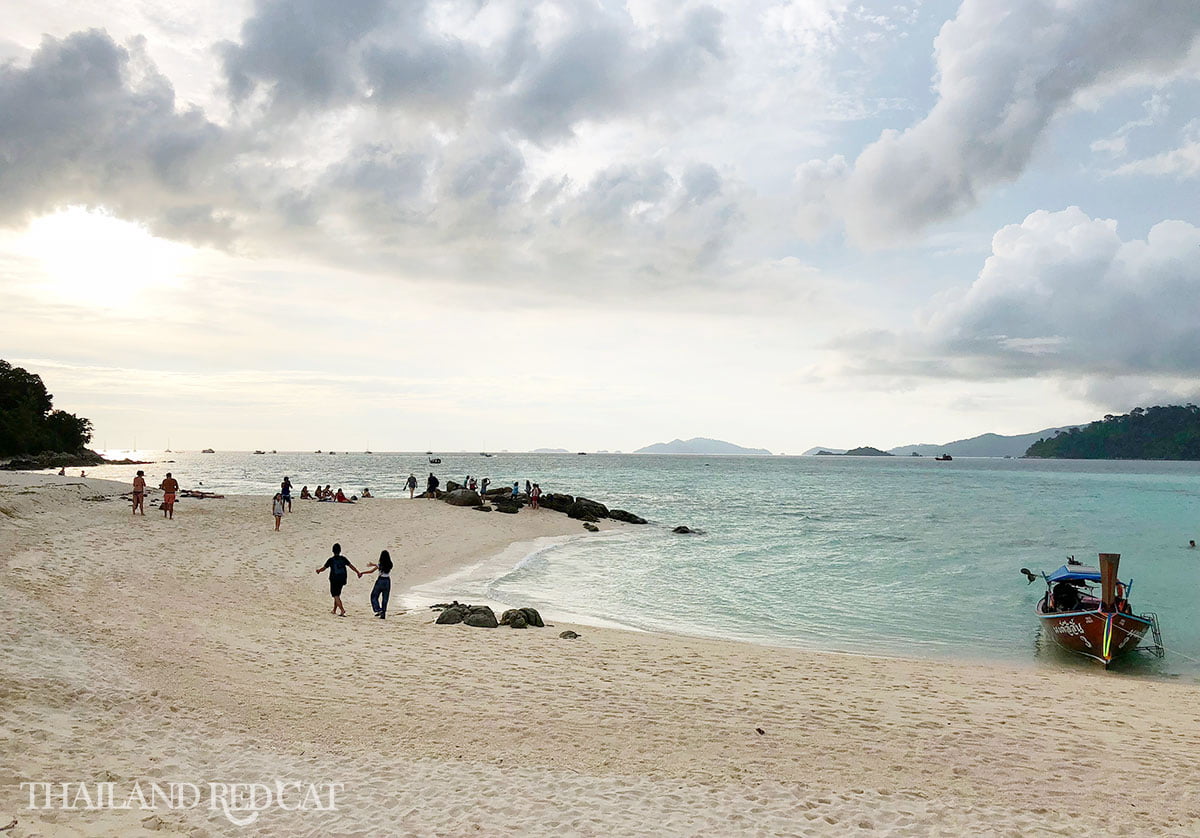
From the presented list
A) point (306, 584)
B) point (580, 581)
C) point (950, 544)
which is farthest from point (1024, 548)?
point (306, 584)

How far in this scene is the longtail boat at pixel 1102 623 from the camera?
60.1 ft

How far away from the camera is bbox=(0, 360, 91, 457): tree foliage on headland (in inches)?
3708

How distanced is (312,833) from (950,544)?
139 feet

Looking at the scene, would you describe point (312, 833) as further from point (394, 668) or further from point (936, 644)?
point (936, 644)

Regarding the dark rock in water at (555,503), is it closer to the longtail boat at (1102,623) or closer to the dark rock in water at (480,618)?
the dark rock in water at (480,618)

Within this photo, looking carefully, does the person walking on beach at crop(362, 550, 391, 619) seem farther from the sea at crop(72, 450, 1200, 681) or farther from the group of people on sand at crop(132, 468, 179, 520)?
the group of people on sand at crop(132, 468, 179, 520)

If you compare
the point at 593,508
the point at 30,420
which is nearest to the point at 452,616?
the point at 593,508

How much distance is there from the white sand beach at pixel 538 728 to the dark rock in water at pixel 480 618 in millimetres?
414

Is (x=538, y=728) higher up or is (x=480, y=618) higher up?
(x=538, y=728)

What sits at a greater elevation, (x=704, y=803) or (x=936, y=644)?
(x=704, y=803)

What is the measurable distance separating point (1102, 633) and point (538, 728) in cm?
1634

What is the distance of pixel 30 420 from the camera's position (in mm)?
99250

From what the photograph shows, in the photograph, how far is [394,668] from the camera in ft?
42.1

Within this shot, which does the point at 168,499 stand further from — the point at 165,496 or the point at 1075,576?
the point at 1075,576
